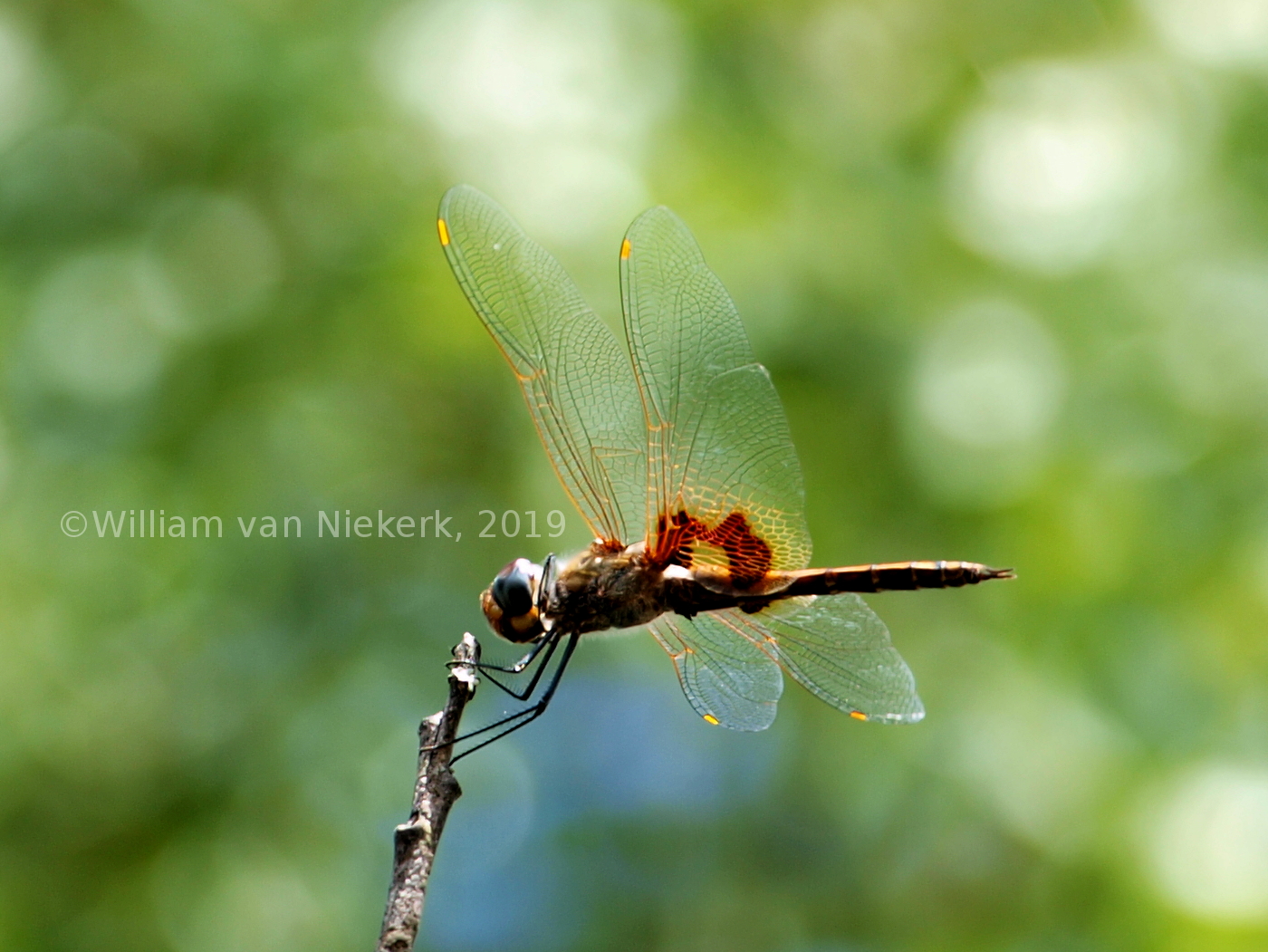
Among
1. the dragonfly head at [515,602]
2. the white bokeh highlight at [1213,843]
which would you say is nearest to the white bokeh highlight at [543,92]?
the dragonfly head at [515,602]

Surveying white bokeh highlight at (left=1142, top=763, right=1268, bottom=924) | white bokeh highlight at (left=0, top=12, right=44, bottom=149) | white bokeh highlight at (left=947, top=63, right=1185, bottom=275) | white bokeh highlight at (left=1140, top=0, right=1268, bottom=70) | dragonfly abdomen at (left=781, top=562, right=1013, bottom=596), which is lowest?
white bokeh highlight at (left=1142, top=763, right=1268, bottom=924)

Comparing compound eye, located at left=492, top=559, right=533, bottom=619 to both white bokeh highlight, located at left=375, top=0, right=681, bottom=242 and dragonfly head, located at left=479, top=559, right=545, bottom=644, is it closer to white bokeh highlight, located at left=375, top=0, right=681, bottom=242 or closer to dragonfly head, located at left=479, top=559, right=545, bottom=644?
dragonfly head, located at left=479, top=559, right=545, bottom=644

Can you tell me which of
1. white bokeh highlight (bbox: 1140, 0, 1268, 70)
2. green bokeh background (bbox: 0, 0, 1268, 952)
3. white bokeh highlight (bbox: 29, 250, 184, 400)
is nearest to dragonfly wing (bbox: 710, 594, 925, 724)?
green bokeh background (bbox: 0, 0, 1268, 952)

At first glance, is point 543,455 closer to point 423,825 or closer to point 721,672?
point 721,672

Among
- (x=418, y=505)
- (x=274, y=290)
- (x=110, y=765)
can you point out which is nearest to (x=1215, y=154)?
(x=418, y=505)

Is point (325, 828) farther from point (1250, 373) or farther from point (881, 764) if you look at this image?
point (1250, 373)

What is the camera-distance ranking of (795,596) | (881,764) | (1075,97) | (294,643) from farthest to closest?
(1075,97)
(294,643)
(881,764)
(795,596)
